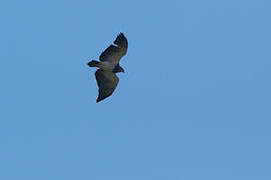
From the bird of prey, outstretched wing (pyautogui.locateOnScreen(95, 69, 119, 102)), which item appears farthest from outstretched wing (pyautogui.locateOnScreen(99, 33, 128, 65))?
outstretched wing (pyautogui.locateOnScreen(95, 69, 119, 102))

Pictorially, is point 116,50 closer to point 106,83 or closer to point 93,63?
point 93,63

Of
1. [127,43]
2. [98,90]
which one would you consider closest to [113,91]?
[98,90]

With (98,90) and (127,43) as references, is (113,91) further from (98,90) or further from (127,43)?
(127,43)

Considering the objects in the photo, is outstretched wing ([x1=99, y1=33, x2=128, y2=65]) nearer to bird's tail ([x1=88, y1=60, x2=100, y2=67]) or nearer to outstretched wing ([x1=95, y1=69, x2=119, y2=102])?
bird's tail ([x1=88, y1=60, x2=100, y2=67])

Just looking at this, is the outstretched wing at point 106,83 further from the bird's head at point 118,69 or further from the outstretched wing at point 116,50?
the outstretched wing at point 116,50

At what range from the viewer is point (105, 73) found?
1328 inches

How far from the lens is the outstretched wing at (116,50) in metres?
32.3

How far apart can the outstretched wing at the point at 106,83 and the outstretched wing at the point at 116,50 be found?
1201mm

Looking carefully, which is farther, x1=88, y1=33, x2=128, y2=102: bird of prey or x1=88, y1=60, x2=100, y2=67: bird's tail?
x1=88, y1=33, x2=128, y2=102: bird of prey

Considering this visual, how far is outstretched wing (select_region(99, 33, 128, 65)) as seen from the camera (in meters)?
32.3

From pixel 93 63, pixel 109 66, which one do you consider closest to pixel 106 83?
pixel 109 66

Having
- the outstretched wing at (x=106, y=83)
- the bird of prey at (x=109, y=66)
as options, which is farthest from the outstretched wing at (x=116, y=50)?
the outstretched wing at (x=106, y=83)

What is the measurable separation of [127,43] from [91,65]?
2350 mm

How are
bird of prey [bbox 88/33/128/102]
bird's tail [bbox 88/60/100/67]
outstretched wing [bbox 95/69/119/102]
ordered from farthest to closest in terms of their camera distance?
1. outstretched wing [bbox 95/69/119/102]
2. bird of prey [bbox 88/33/128/102]
3. bird's tail [bbox 88/60/100/67]
